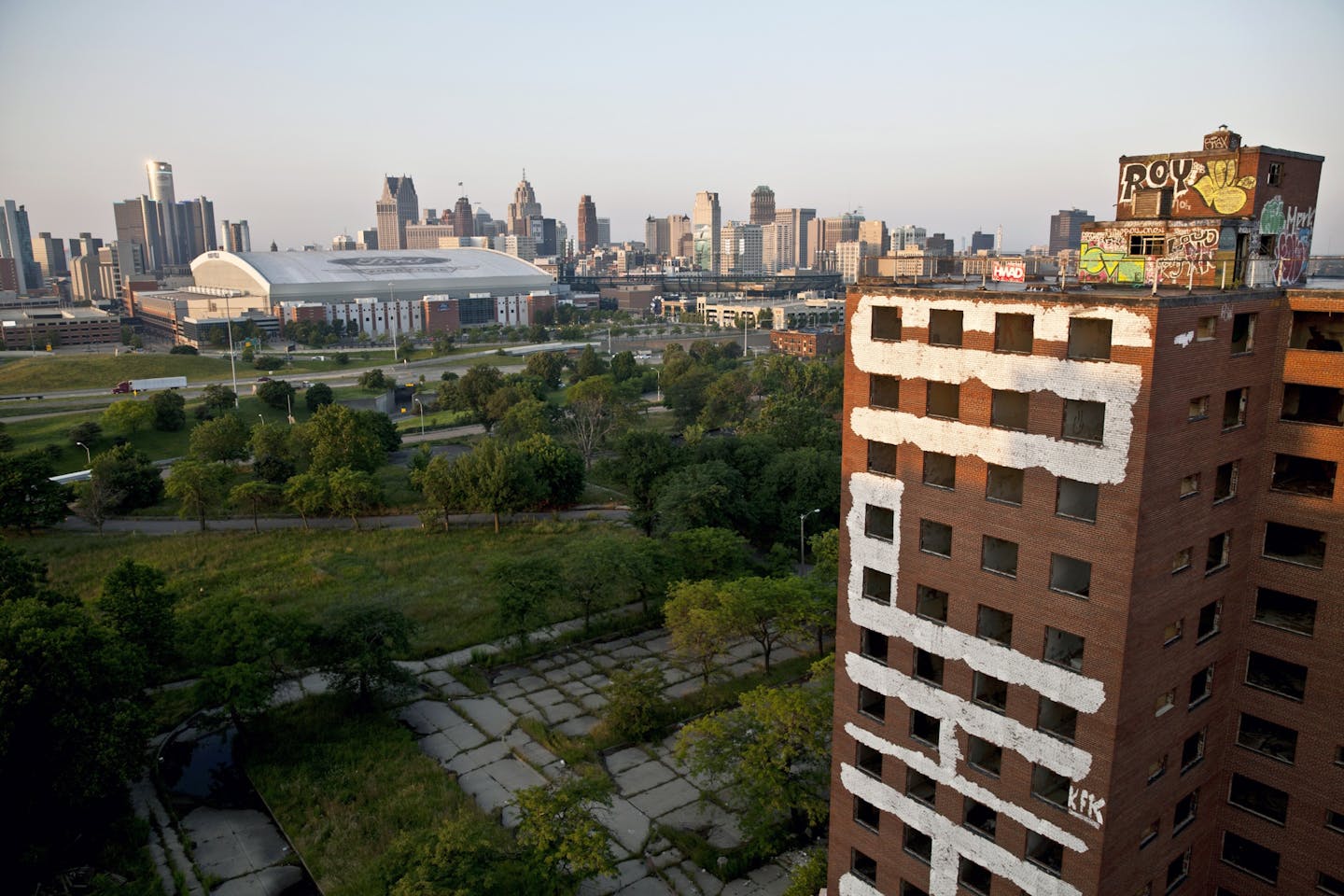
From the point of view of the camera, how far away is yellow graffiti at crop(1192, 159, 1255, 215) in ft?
64.8

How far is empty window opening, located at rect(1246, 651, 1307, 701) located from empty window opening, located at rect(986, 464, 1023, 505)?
22.4 feet

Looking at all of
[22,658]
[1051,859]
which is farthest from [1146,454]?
[22,658]

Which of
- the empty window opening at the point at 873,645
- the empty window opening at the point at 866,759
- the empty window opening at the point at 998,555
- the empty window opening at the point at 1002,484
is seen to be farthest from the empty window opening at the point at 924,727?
the empty window opening at the point at 1002,484

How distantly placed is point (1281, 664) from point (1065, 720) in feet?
18.0

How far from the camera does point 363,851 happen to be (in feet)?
95.0

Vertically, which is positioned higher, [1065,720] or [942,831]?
[1065,720]

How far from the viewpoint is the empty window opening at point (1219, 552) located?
18703mm

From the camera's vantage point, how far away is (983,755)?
781 inches

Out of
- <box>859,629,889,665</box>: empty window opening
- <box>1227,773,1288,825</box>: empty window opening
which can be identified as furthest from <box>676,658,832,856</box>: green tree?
<box>1227,773,1288,825</box>: empty window opening

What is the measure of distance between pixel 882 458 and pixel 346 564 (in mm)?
43080

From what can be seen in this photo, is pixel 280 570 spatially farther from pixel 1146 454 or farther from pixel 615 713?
pixel 1146 454

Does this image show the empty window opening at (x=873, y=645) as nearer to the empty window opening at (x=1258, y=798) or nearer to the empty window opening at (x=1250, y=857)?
the empty window opening at (x=1258, y=798)

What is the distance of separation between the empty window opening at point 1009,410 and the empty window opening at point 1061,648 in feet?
13.8

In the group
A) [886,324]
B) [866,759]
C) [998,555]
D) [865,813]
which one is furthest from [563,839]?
[886,324]
